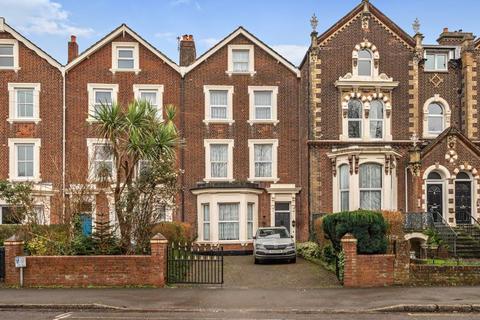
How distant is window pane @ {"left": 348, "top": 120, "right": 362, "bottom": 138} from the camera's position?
32.8m

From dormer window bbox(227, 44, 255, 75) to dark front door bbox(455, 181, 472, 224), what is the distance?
41.1 ft

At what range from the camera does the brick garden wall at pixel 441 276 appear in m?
19.7

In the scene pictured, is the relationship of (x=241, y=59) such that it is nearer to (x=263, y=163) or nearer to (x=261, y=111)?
(x=261, y=111)

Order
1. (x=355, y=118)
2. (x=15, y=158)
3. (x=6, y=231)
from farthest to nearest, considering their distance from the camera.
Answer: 1. (x=355, y=118)
2. (x=15, y=158)
3. (x=6, y=231)

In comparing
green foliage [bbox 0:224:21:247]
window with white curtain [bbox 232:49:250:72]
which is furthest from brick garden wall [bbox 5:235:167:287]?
window with white curtain [bbox 232:49:250:72]

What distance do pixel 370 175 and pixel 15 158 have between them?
61.1 feet

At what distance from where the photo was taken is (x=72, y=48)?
3472 centimetres

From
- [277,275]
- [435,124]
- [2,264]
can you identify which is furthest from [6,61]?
[435,124]

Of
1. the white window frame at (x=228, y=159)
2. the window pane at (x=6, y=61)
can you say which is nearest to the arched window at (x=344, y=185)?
the white window frame at (x=228, y=159)

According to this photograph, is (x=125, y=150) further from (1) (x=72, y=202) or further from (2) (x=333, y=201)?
(2) (x=333, y=201)

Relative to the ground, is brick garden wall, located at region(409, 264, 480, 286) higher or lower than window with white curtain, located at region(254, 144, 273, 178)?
lower

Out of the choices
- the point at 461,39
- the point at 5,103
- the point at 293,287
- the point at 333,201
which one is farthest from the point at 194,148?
the point at 461,39

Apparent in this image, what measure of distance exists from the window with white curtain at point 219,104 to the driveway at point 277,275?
947 cm

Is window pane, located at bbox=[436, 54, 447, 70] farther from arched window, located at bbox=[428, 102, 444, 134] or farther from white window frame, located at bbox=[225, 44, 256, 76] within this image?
white window frame, located at bbox=[225, 44, 256, 76]
